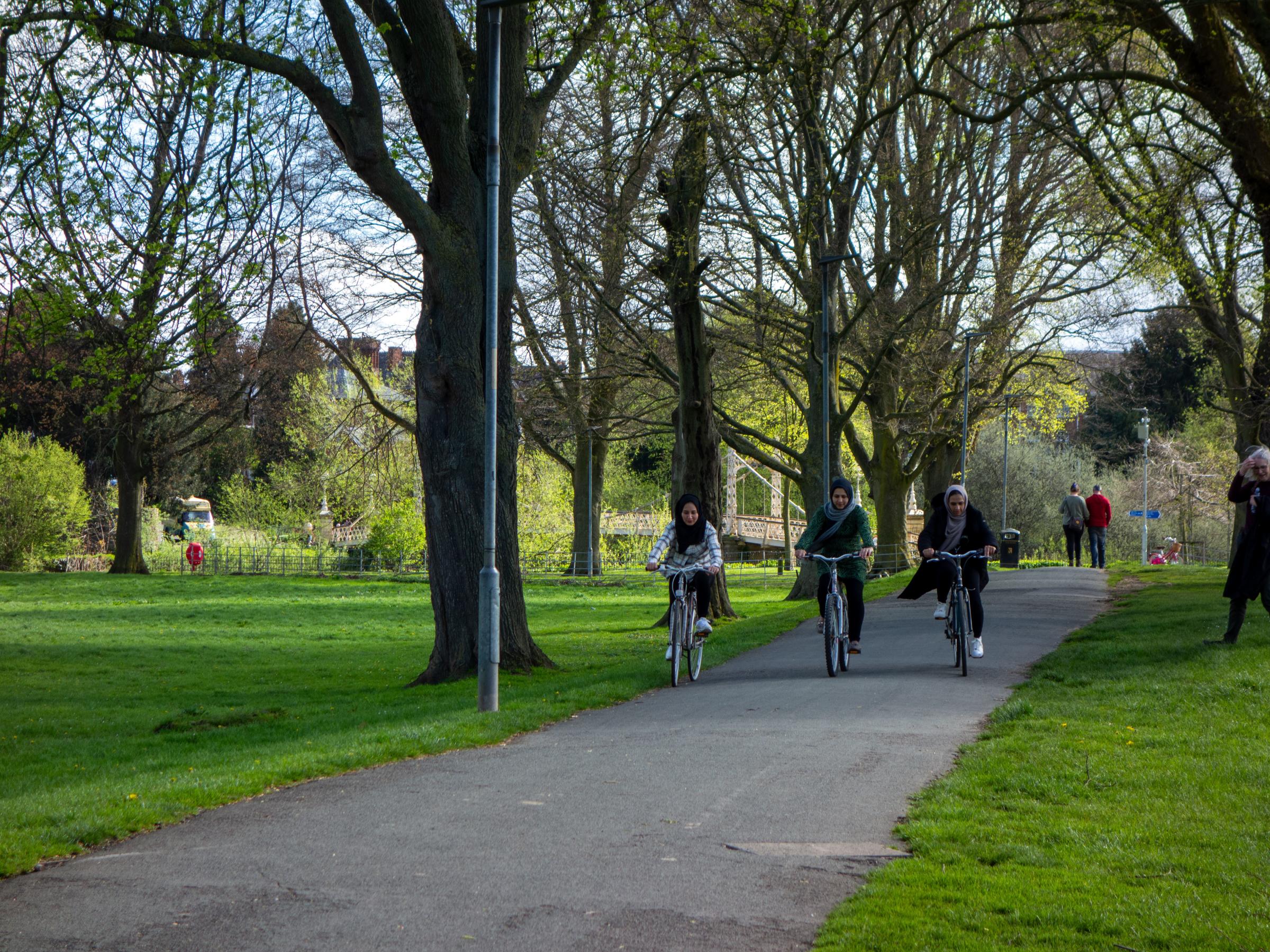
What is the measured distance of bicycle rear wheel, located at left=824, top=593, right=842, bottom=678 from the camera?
12.7 metres

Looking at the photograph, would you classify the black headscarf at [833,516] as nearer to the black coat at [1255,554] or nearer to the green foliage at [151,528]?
the black coat at [1255,554]

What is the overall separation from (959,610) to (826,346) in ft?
43.6

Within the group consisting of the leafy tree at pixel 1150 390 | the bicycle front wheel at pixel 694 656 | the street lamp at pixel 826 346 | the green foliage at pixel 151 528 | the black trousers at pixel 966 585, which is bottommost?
the bicycle front wheel at pixel 694 656

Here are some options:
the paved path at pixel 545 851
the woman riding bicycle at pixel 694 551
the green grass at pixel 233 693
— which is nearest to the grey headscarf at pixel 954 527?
the woman riding bicycle at pixel 694 551

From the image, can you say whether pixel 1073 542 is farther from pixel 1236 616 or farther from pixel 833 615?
pixel 833 615

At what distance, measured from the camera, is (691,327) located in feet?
68.6

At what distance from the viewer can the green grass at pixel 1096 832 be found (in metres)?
4.62

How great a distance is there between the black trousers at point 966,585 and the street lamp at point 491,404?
4755mm

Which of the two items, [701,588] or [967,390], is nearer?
[701,588]

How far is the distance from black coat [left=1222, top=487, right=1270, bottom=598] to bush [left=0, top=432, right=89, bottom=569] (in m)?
38.7

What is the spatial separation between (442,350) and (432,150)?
2317 mm

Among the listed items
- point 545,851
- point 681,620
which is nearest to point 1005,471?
point 681,620

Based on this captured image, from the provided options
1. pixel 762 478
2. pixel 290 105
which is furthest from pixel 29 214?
pixel 762 478

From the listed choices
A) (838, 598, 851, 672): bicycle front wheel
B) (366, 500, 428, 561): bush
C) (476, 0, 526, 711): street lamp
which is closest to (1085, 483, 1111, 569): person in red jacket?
(366, 500, 428, 561): bush
